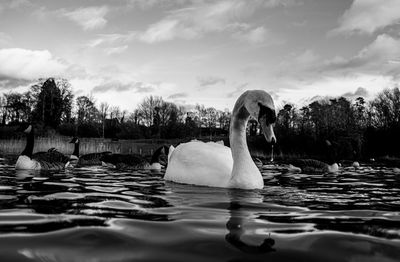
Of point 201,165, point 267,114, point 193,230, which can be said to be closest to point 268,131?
point 267,114

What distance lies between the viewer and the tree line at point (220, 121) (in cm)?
4032

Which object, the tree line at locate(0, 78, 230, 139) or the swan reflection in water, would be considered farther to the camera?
the tree line at locate(0, 78, 230, 139)

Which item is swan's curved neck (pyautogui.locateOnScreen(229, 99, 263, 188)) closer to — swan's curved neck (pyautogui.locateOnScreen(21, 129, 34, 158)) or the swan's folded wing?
the swan's folded wing

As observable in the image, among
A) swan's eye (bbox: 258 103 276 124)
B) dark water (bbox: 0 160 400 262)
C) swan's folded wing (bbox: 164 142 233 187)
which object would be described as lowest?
dark water (bbox: 0 160 400 262)

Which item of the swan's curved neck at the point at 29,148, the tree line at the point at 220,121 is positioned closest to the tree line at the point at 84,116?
the tree line at the point at 220,121

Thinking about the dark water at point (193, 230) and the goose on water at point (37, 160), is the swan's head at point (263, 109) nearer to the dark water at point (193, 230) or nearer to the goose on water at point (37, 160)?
the dark water at point (193, 230)

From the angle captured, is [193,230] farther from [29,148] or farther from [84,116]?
[84,116]

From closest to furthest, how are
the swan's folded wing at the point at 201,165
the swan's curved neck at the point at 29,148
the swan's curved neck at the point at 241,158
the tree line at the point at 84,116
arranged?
1. the swan's curved neck at the point at 241,158
2. the swan's folded wing at the point at 201,165
3. the swan's curved neck at the point at 29,148
4. the tree line at the point at 84,116

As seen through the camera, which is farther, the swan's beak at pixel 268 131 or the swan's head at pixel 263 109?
the swan's head at pixel 263 109

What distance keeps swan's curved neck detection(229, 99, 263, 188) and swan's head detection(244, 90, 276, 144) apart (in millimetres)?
321

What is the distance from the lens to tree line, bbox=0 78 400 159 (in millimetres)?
40319

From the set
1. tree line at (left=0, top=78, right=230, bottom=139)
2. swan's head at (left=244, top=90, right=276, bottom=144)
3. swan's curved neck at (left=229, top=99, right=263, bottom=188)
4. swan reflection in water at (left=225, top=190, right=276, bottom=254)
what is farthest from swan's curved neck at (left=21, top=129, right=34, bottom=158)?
tree line at (left=0, top=78, right=230, bottom=139)

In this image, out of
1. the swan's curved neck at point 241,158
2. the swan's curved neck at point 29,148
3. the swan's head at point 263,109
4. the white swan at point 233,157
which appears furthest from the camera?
the swan's curved neck at point 29,148

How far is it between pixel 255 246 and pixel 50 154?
36.3 ft
